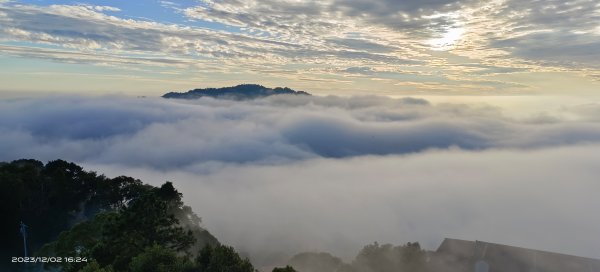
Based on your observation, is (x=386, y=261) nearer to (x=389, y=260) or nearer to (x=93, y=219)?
(x=389, y=260)

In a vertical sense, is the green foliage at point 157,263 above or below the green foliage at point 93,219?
above

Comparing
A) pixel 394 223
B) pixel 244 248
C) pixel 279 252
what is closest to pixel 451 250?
pixel 279 252

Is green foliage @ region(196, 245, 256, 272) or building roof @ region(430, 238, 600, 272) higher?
green foliage @ region(196, 245, 256, 272)

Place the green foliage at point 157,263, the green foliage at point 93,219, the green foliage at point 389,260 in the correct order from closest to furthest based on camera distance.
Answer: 1. the green foliage at point 157,263
2. the green foliage at point 93,219
3. the green foliage at point 389,260

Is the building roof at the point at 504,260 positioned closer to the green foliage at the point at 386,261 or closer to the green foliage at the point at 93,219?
the green foliage at the point at 386,261

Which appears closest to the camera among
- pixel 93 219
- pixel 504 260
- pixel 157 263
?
pixel 157 263

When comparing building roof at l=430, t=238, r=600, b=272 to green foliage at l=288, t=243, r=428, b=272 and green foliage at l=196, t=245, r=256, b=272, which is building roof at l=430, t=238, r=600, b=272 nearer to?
green foliage at l=288, t=243, r=428, b=272

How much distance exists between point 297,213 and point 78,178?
69118 millimetres

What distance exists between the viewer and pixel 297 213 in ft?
379

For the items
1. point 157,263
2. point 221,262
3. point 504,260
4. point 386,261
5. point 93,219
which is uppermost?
point 221,262

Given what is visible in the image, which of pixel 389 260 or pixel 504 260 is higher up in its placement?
pixel 389 260

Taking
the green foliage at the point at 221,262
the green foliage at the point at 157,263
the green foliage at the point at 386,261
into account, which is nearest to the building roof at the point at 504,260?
the green foliage at the point at 386,261

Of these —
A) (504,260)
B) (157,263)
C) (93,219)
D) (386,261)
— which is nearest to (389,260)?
(386,261)

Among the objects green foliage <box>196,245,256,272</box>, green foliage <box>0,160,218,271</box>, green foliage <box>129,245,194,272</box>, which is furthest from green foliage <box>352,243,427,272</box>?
green foliage <box>129,245,194,272</box>
